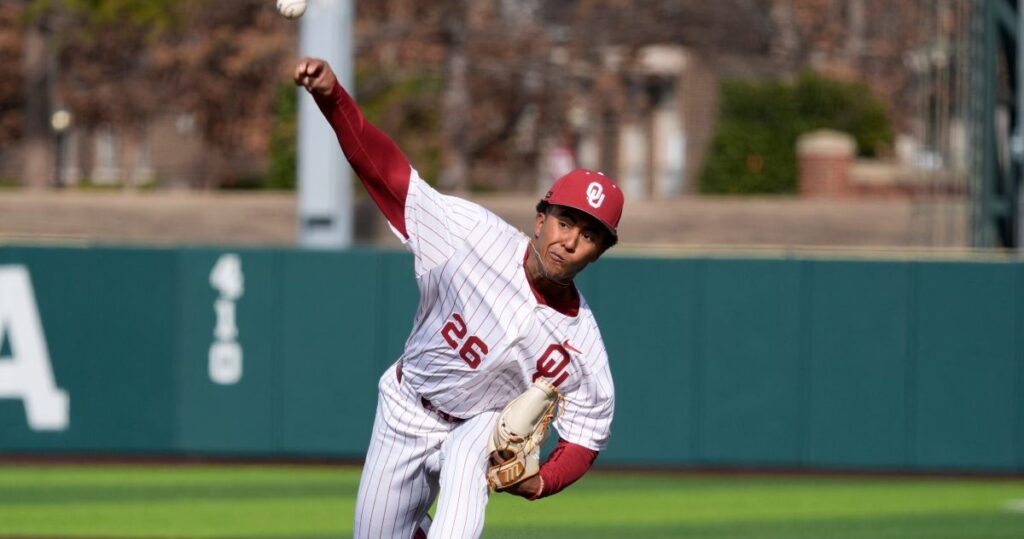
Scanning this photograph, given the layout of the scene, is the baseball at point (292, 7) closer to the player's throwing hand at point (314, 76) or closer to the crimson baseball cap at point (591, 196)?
the player's throwing hand at point (314, 76)

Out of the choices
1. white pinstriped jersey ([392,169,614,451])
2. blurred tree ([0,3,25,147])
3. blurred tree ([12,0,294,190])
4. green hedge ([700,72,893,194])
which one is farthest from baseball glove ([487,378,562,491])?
green hedge ([700,72,893,194])

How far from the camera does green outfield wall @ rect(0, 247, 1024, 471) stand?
1183 cm

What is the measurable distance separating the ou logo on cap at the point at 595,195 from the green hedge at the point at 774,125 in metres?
22.6

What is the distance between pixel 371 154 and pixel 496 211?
983 cm

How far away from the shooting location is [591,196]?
4652mm

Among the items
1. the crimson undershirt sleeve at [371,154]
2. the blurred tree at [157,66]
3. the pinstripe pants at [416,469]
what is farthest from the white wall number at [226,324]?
the blurred tree at [157,66]

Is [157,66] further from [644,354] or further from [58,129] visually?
[644,354]

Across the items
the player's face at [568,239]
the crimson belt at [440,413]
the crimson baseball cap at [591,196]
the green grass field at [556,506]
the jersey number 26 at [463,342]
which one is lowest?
the green grass field at [556,506]

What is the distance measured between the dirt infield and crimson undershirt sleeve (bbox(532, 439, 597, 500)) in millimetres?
9584

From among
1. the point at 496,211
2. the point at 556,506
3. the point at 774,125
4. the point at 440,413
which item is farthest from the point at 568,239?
the point at 774,125

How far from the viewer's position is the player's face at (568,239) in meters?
4.70

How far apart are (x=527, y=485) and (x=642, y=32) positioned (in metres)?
19.6

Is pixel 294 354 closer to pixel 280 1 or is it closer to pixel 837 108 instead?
pixel 280 1

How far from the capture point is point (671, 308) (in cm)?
1192
